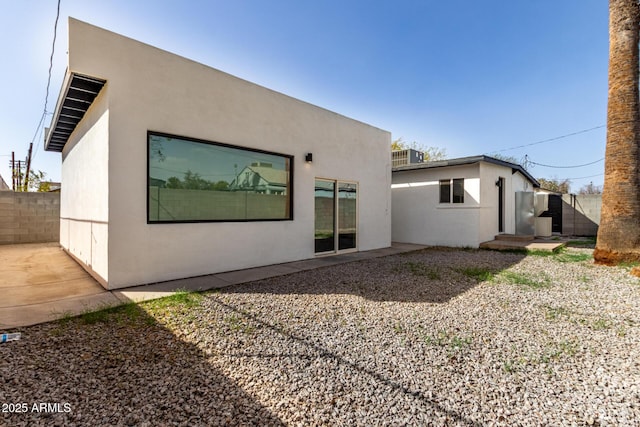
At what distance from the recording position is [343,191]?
8578 millimetres

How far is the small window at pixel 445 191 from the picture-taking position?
10648mm

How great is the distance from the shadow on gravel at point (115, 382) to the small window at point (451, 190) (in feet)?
33.1

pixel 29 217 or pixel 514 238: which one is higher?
pixel 29 217

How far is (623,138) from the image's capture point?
266 inches

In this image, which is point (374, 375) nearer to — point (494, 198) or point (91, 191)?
point (91, 191)

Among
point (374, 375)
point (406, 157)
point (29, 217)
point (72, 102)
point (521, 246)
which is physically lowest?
point (374, 375)

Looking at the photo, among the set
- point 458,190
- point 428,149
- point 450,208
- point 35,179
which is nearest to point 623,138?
point 458,190

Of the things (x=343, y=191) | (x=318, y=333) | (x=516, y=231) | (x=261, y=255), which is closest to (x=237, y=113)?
(x=261, y=255)

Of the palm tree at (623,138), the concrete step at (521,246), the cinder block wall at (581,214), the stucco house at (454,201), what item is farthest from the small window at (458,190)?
the cinder block wall at (581,214)

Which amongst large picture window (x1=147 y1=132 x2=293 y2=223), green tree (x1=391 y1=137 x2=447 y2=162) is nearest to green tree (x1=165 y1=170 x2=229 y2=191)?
large picture window (x1=147 y1=132 x2=293 y2=223)

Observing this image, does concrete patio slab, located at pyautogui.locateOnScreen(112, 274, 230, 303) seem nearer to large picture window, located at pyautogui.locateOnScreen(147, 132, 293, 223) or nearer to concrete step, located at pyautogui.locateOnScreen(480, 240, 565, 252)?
large picture window, located at pyautogui.locateOnScreen(147, 132, 293, 223)

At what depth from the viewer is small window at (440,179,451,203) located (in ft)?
34.9

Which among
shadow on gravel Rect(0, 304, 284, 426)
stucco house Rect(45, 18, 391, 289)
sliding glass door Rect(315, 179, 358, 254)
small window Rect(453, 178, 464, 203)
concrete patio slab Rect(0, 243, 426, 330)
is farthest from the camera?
small window Rect(453, 178, 464, 203)

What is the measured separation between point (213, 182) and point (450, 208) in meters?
8.50
